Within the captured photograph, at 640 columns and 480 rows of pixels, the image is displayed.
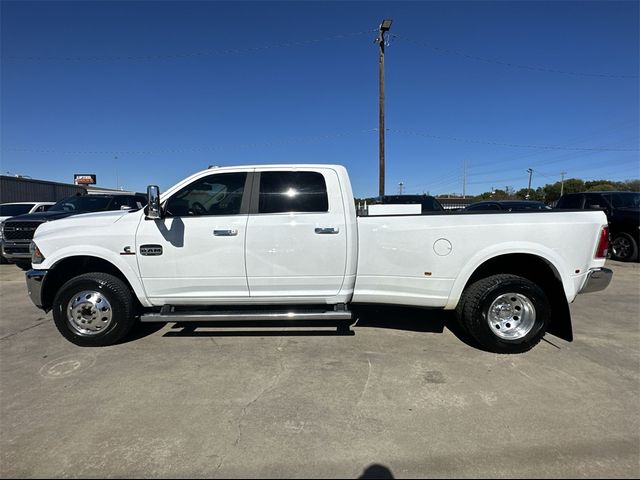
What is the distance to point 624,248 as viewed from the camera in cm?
1027

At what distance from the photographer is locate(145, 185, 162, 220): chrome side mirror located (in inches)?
146

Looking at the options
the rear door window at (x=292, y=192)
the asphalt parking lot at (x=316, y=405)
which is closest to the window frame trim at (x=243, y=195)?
the rear door window at (x=292, y=192)

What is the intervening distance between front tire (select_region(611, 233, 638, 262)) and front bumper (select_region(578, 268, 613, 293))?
8201mm

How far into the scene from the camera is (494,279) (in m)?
3.92

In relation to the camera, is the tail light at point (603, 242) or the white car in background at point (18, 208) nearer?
the tail light at point (603, 242)

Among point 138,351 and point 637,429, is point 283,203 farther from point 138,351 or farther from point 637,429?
point 637,429

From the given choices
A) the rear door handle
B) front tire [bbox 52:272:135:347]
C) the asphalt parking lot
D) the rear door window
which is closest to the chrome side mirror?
front tire [bbox 52:272:135:347]

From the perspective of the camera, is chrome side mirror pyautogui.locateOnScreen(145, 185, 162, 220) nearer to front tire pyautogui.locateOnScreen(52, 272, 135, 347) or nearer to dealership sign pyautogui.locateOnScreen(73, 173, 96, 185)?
front tire pyautogui.locateOnScreen(52, 272, 135, 347)

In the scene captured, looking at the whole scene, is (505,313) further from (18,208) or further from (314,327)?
(18,208)

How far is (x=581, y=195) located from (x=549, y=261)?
9.27 m

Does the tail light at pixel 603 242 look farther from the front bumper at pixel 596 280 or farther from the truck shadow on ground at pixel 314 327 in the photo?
the truck shadow on ground at pixel 314 327

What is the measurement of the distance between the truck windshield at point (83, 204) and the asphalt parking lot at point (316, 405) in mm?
6353

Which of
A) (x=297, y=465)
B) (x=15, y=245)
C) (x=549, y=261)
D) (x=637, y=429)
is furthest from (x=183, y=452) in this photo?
(x=15, y=245)

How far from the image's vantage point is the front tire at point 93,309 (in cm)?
402
